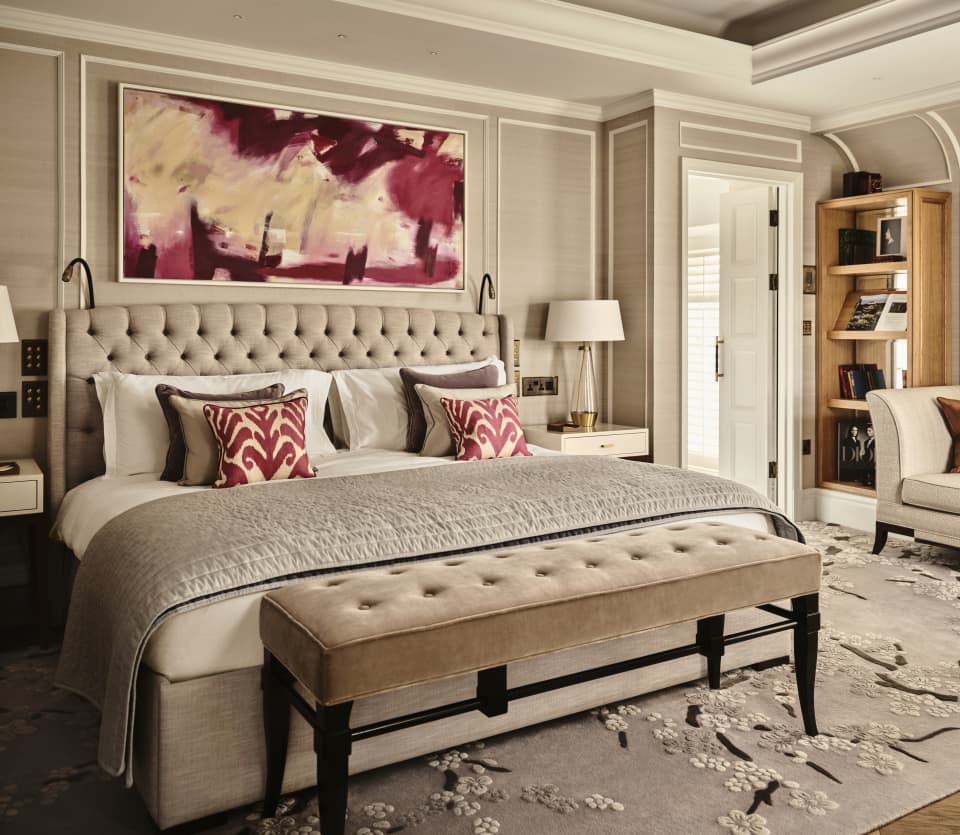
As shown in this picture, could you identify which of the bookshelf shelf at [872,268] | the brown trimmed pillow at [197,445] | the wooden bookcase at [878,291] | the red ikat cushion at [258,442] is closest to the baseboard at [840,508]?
the wooden bookcase at [878,291]

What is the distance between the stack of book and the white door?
0.48 m

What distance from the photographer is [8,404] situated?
3.48 metres

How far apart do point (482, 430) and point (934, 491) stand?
7.39 ft

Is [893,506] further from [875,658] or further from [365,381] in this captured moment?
[365,381]

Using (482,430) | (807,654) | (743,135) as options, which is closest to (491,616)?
(807,654)

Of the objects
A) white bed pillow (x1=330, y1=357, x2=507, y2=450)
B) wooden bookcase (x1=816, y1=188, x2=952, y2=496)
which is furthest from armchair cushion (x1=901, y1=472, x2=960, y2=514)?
white bed pillow (x1=330, y1=357, x2=507, y2=450)

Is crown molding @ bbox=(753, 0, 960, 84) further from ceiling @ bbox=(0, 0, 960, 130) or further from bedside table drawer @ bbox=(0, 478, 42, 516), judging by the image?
bedside table drawer @ bbox=(0, 478, 42, 516)

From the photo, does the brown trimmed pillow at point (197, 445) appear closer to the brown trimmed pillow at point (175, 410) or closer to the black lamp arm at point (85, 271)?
the brown trimmed pillow at point (175, 410)

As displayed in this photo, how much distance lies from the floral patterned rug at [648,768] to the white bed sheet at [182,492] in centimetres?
39

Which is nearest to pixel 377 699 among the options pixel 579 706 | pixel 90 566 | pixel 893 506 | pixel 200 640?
pixel 200 640

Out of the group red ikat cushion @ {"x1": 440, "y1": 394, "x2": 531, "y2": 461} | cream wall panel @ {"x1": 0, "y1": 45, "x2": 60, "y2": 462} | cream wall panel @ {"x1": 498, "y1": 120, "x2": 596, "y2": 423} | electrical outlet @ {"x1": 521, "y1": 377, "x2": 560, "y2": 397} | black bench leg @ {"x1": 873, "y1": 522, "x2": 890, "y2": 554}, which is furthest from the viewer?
electrical outlet @ {"x1": 521, "y1": 377, "x2": 560, "y2": 397}

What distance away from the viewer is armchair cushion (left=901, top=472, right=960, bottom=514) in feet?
13.3

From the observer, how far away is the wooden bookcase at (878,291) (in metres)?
4.87

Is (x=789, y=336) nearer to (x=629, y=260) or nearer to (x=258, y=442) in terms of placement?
(x=629, y=260)
